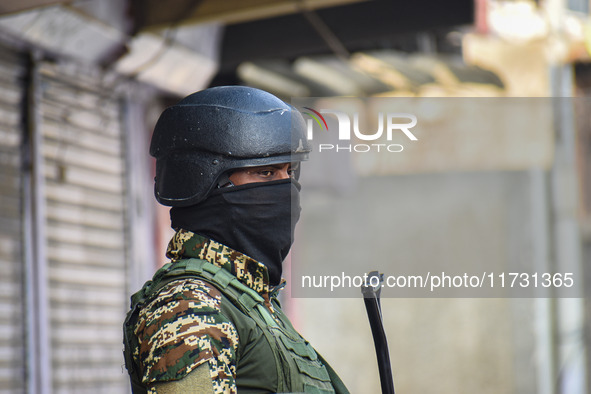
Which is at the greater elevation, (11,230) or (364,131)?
(11,230)

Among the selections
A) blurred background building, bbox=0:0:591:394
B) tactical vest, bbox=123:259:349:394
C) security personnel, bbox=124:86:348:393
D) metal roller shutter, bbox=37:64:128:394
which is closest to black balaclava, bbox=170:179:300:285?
security personnel, bbox=124:86:348:393

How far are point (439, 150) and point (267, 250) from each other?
3.51 feet

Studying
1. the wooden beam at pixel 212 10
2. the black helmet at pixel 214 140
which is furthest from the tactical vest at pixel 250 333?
the wooden beam at pixel 212 10

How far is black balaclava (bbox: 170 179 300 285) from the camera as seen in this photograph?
2357 mm

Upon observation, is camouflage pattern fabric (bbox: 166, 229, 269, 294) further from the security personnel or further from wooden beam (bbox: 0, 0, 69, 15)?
wooden beam (bbox: 0, 0, 69, 15)

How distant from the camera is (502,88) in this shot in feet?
26.0

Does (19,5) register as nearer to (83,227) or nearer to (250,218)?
(83,227)

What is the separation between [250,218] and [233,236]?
0.07m

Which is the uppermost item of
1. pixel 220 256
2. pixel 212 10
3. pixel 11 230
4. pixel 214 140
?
pixel 212 10

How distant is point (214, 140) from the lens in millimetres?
2350

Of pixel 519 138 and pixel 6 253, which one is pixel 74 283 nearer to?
pixel 6 253

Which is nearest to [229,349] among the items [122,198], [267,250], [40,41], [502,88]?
[267,250]

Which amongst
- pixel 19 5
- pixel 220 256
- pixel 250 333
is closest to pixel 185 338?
pixel 250 333

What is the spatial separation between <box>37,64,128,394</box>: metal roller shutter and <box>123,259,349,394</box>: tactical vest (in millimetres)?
3292
